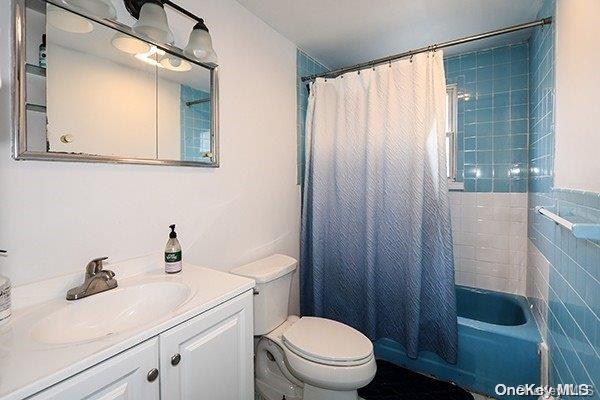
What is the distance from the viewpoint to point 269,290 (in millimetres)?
1598

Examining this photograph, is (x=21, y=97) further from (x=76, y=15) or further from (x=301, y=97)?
(x=301, y=97)

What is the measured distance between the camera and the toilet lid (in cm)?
136

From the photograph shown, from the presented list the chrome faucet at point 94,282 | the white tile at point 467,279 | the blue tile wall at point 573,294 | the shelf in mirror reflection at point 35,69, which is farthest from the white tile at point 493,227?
the shelf in mirror reflection at point 35,69

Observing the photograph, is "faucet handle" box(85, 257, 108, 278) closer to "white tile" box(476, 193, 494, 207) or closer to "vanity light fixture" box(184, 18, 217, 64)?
"vanity light fixture" box(184, 18, 217, 64)

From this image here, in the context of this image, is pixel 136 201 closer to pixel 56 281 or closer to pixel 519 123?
pixel 56 281

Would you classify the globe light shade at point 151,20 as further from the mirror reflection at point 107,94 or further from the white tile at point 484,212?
the white tile at point 484,212

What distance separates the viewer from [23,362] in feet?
2.14

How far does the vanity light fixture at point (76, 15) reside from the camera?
103 cm

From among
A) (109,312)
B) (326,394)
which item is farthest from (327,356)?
(109,312)

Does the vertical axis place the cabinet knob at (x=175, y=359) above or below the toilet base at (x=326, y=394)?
above

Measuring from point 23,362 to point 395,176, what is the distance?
1789 mm

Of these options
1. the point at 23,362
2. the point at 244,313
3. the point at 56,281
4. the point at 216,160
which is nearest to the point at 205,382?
the point at 244,313

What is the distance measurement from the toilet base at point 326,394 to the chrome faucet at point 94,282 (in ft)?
3.43

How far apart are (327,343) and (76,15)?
1762 mm
